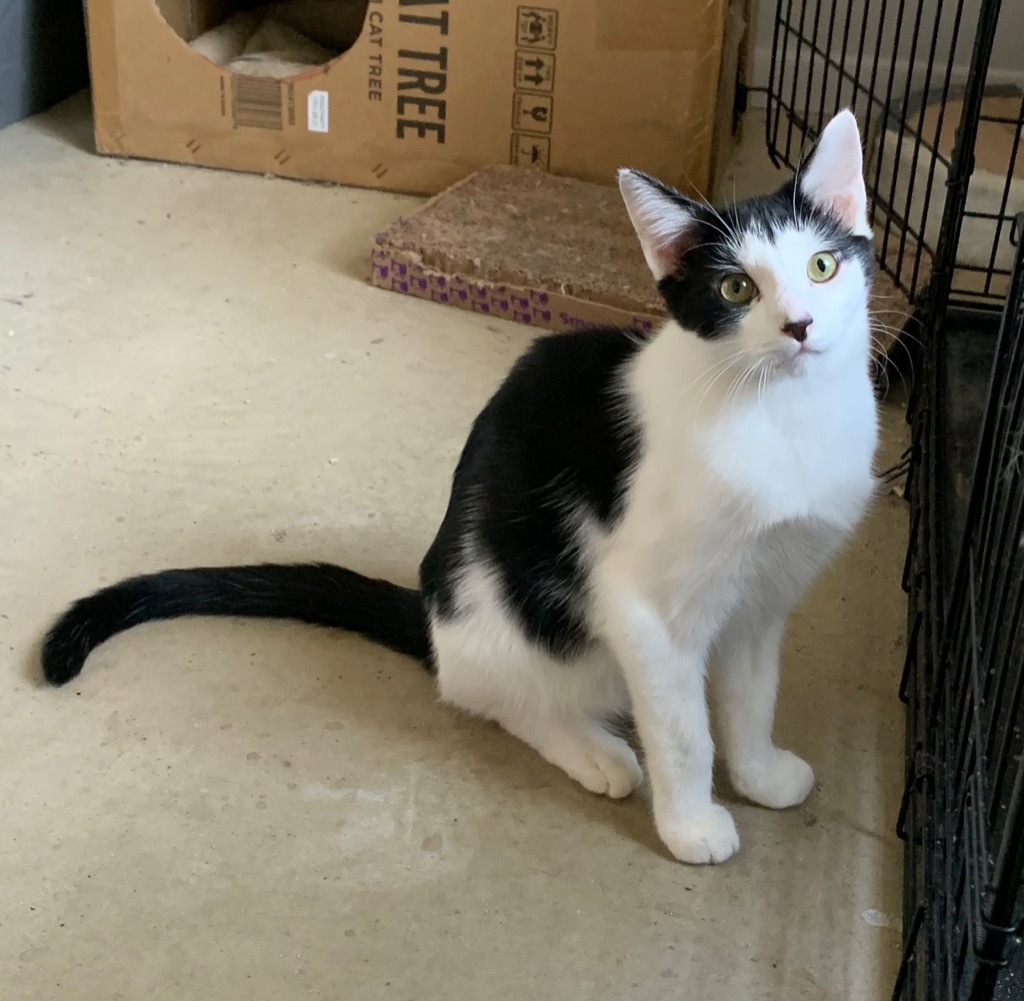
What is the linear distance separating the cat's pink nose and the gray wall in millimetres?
2474

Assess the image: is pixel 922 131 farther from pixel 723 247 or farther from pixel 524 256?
pixel 723 247

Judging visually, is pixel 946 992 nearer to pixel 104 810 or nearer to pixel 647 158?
pixel 104 810

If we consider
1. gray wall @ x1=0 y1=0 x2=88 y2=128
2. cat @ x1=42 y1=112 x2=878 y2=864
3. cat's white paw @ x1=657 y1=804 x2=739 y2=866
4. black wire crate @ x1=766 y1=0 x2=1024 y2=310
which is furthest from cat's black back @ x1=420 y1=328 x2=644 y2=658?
gray wall @ x1=0 y1=0 x2=88 y2=128

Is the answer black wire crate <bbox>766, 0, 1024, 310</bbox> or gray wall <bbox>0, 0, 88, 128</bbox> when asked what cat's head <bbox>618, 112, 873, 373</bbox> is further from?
gray wall <bbox>0, 0, 88, 128</bbox>

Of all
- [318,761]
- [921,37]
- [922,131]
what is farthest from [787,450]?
[921,37]

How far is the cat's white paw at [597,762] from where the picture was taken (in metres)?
1.34

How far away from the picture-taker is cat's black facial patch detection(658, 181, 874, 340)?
1.06 metres

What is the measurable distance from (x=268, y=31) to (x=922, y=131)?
5.37 ft

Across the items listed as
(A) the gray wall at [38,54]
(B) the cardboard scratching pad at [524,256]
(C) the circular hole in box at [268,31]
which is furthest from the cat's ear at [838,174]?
(A) the gray wall at [38,54]

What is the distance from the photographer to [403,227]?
2324mm

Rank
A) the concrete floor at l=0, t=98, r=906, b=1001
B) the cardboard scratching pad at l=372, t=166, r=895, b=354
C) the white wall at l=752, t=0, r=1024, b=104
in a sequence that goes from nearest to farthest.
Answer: the concrete floor at l=0, t=98, r=906, b=1001 → the cardboard scratching pad at l=372, t=166, r=895, b=354 → the white wall at l=752, t=0, r=1024, b=104

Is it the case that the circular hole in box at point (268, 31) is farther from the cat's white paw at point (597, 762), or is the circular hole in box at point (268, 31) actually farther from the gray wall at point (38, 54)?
the cat's white paw at point (597, 762)

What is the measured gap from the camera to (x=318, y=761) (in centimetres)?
138

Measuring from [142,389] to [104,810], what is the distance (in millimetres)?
902
